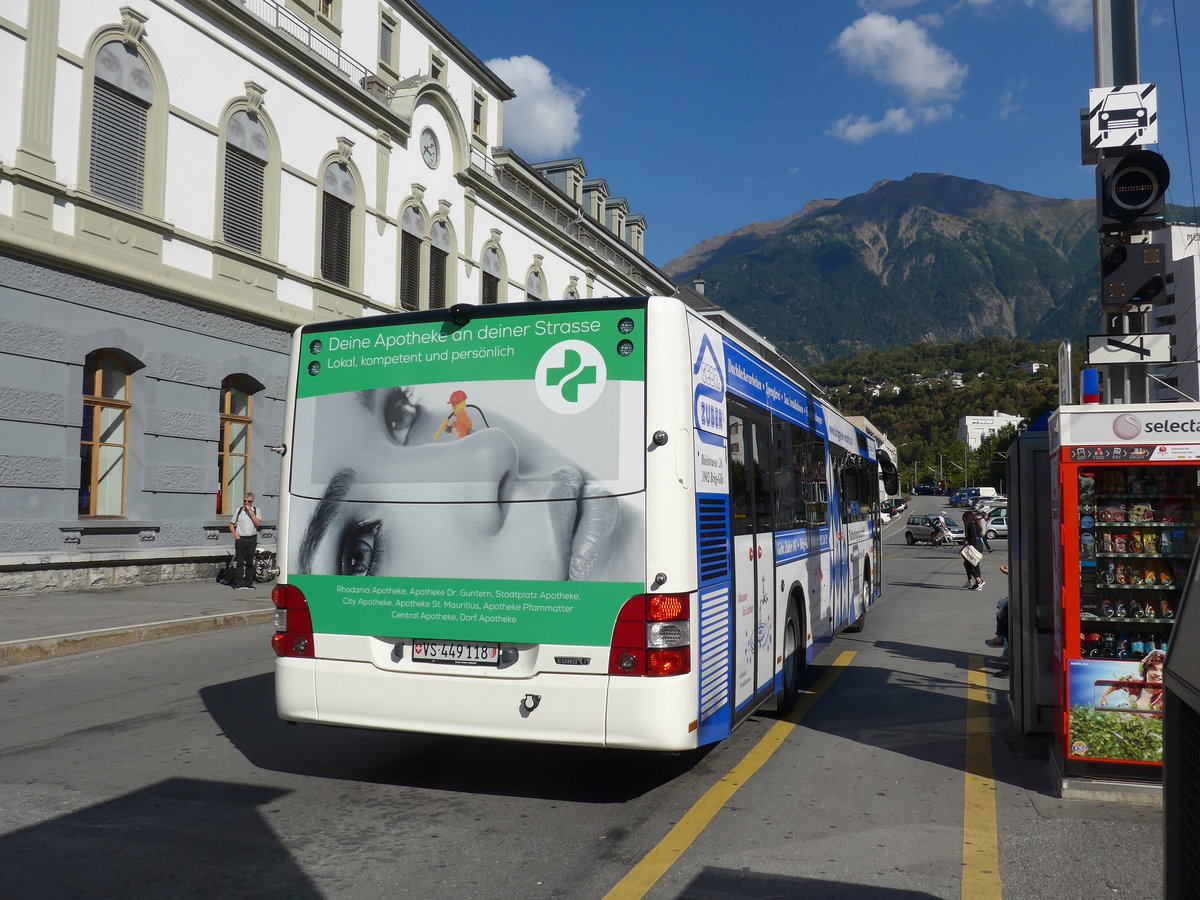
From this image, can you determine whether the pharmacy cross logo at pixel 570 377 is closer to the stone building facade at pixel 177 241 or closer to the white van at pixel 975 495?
the stone building facade at pixel 177 241

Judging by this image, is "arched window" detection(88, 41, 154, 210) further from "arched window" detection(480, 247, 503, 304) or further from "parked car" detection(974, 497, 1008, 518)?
"parked car" detection(974, 497, 1008, 518)

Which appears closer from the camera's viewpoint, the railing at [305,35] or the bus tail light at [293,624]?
the bus tail light at [293,624]

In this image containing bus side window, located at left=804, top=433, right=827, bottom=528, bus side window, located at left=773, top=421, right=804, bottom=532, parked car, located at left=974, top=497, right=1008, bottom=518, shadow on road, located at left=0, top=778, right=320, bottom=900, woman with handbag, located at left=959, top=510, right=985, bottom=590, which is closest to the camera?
shadow on road, located at left=0, top=778, right=320, bottom=900

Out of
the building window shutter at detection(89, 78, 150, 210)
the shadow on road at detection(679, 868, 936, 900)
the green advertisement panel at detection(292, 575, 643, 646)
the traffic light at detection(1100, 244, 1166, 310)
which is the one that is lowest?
the shadow on road at detection(679, 868, 936, 900)

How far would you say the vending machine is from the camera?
5.62m

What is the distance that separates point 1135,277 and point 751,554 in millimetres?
3301

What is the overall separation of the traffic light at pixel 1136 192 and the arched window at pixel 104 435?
578 inches

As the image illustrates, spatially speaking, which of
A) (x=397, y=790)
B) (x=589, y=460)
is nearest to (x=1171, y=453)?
(x=589, y=460)

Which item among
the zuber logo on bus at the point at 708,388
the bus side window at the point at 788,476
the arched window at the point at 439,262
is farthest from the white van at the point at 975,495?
the zuber logo on bus at the point at 708,388

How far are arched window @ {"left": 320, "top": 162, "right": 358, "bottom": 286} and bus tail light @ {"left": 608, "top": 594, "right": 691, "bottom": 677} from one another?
61.2ft

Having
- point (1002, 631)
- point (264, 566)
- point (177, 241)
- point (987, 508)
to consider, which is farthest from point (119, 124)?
point (987, 508)

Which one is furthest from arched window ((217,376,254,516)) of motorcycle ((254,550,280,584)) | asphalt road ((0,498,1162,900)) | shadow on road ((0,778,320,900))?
shadow on road ((0,778,320,900))

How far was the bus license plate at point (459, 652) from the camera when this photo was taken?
5277 millimetres

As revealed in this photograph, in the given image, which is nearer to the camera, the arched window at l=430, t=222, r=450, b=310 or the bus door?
the bus door
